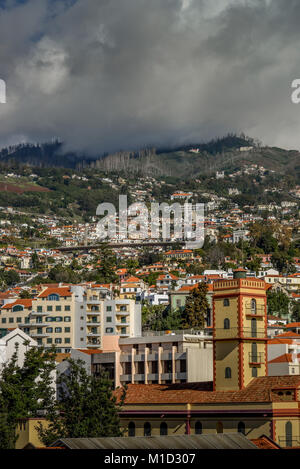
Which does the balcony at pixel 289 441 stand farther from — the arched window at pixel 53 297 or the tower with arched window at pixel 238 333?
the arched window at pixel 53 297

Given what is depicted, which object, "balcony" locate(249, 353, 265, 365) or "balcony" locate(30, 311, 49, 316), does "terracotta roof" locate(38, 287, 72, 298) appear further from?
"balcony" locate(249, 353, 265, 365)

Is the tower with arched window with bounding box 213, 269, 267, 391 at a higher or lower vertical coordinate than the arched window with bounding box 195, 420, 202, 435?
higher

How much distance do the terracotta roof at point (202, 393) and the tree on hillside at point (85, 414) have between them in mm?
2904

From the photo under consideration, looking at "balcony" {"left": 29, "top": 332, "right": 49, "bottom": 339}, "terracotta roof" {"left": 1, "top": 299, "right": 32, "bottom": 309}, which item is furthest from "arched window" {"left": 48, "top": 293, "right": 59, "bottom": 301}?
"balcony" {"left": 29, "top": 332, "right": 49, "bottom": 339}

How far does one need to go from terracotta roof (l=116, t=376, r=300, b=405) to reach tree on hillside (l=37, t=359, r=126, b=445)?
9.53 ft

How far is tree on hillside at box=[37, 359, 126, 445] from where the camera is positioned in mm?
60625

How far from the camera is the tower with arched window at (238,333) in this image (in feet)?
219

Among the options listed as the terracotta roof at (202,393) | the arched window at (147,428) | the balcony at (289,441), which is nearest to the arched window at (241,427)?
the terracotta roof at (202,393)

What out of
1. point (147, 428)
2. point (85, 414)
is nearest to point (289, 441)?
point (147, 428)

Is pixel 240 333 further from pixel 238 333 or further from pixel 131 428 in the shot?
pixel 131 428

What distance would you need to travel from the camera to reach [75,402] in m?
64.2

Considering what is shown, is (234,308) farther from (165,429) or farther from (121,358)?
(121,358)

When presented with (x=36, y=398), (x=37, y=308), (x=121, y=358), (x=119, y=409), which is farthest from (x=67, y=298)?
(x=119, y=409)
